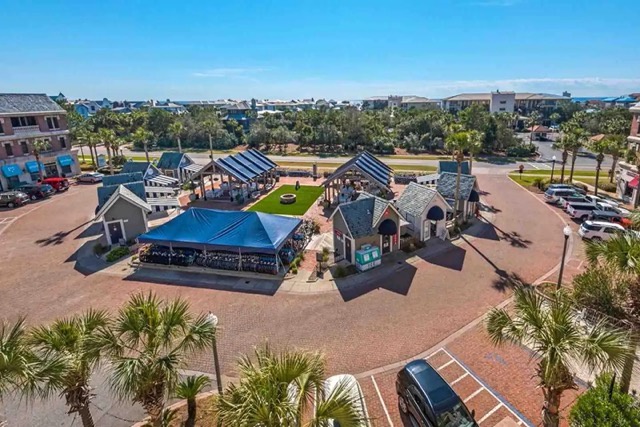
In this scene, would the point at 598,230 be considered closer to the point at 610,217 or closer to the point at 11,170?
the point at 610,217

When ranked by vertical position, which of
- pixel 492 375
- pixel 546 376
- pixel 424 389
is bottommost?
pixel 492 375

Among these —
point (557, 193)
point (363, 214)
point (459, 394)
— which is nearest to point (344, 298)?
point (363, 214)

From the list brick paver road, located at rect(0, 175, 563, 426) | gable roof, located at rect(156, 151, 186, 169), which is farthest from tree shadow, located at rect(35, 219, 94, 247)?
→ gable roof, located at rect(156, 151, 186, 169)

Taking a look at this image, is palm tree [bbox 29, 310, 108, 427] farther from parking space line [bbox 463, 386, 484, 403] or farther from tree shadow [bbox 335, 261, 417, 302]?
tree shadow [bbox 335, 261, 417, 302]

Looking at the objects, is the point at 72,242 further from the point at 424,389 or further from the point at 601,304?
the point at 601,304

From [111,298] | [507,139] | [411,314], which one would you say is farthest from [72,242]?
[507,139]

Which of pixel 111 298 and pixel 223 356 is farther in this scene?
pixel 111 298

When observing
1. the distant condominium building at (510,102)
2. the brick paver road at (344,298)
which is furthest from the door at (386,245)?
the distant condominium building at (510,102)
